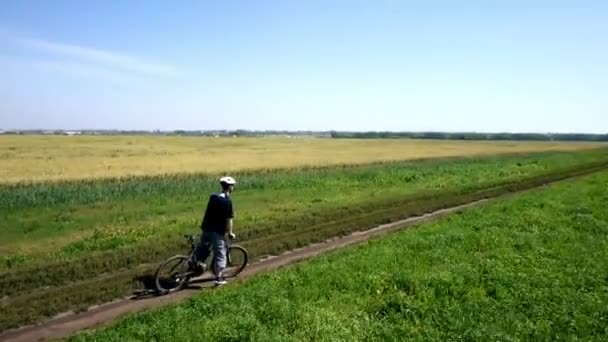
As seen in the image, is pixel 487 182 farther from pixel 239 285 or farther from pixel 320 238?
pixel 239 285

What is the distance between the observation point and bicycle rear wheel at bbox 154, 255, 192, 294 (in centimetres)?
1130

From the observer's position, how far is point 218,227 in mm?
11641

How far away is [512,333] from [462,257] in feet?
15.2

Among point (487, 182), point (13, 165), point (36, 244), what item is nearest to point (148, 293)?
point (36, 244)

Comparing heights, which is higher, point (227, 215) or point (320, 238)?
point (227, 215)

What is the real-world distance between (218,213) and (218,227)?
1.04 feet

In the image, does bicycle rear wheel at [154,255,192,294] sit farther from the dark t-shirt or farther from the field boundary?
the dark t-shirt

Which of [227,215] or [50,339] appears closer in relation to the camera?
[50,339]

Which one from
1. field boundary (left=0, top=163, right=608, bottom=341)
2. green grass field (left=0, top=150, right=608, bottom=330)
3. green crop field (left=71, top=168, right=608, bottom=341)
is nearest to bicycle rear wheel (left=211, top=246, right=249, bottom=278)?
field boundary (left=0, top=163, right=608, bottom=341)

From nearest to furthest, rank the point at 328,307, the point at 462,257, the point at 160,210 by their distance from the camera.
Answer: the point at 328,307
the point at 462,257
the point at 160,210

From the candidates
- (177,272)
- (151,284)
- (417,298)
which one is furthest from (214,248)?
(417,298)

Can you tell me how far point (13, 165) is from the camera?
4984 centimetres

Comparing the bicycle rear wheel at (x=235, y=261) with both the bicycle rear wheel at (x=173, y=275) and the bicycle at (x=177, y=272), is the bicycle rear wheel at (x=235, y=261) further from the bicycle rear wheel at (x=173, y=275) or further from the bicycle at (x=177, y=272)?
the bicycle rear wheel at (x=173, y=275)

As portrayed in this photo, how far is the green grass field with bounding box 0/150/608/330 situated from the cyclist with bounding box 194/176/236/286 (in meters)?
1.62
